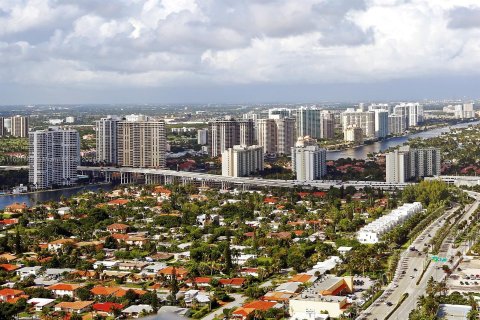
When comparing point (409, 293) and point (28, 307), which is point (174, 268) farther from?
point (409, 293)

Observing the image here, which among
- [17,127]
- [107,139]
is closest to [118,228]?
[107,139]

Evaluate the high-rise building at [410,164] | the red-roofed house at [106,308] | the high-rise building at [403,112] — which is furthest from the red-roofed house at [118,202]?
the high-rise building at [403,112]

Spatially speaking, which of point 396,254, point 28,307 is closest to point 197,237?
point 396,254

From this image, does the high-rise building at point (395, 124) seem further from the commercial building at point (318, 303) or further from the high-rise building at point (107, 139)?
the commercial building at point (318, 303)

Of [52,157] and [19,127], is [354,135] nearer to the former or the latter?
[19,127]

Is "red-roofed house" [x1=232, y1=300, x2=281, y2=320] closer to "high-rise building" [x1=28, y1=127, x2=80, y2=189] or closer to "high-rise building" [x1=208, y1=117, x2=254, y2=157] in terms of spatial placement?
"high-rise building" [x1=28, y1=127, x2=80, y2=189]

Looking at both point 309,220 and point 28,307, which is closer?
point 28,307
